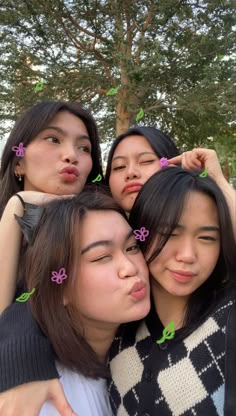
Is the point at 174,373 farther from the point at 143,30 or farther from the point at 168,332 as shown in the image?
the point at 143,30

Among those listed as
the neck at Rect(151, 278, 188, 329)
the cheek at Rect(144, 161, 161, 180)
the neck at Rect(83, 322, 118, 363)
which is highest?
the cheek at Rect(144, 161, 161, 180)

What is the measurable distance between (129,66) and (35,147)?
8314 mm

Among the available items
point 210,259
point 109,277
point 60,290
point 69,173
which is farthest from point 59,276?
point 69,173

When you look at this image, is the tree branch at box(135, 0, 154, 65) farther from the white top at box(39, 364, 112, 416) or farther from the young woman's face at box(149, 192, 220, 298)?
the white top at box(39, 364, 112, 416)

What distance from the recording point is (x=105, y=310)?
4.76ft

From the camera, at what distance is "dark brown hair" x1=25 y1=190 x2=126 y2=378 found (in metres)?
1.43

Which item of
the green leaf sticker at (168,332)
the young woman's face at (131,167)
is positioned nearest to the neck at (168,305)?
the green leaf sticker at (168,332)

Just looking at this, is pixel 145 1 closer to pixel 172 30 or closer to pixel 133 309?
pixel 172 30

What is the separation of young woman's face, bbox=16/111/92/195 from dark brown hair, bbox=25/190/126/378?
469 mm

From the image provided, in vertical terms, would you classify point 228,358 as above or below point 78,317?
below

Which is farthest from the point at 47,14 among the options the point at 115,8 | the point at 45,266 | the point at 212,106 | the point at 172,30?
the point at 45,266

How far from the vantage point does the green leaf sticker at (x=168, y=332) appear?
1.54 metres

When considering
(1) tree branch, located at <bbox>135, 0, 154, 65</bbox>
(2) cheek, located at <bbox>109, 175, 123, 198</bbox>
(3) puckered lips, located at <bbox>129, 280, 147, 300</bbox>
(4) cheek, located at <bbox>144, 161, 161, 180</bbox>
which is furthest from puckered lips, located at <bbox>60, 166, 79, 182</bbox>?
(1) tree branch, located at <bbox>135, 0, 154, 65</bbox>

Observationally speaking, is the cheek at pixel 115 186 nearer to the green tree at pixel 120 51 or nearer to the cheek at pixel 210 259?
the cheek at pixel 210 259
